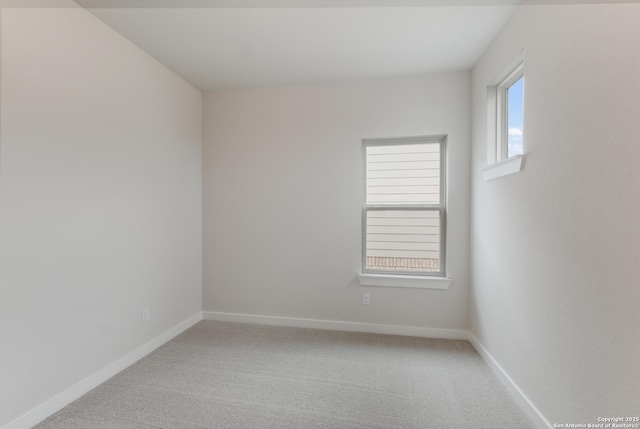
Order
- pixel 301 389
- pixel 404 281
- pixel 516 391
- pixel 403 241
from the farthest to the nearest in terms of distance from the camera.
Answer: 1. pixel 403 241
2. pixel 404 281
3. pixel 301 389
4. pixel 516 391

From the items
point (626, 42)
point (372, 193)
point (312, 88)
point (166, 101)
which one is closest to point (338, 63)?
point (312, 88)

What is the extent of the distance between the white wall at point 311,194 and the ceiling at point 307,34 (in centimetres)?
28

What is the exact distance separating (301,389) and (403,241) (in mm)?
1667

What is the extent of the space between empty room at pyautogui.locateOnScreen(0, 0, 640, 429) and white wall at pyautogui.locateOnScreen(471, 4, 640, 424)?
0.4 inches

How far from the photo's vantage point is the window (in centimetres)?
285

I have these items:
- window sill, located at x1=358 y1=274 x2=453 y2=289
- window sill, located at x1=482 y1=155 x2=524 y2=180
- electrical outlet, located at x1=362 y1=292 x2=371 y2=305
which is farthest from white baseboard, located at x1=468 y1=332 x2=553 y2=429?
window sill, located at x1=482 y1=155 x2=524 y2=180

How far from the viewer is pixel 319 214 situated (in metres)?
2.98

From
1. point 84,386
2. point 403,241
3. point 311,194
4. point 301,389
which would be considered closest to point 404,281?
point 403,241

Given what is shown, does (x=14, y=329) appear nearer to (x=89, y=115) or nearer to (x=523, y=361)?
(x=89, y=115)

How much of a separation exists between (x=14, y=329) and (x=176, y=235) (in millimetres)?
1365

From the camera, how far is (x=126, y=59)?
2211 millimetres

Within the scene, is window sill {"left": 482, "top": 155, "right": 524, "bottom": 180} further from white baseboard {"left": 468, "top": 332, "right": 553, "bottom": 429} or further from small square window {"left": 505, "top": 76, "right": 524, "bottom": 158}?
white baseboard {"left": 468, "top": 332, "right": 553, "bottom": 429}

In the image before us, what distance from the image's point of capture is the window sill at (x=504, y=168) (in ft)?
5.86

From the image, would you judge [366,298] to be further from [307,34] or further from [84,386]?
[307,34]
